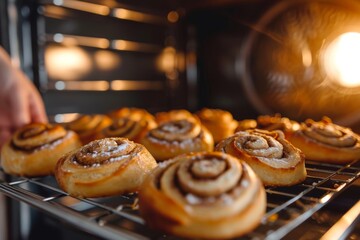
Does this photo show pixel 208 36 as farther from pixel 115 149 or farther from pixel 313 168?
pixel 115 149

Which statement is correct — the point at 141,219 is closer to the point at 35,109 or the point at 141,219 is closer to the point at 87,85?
the point at 35,109

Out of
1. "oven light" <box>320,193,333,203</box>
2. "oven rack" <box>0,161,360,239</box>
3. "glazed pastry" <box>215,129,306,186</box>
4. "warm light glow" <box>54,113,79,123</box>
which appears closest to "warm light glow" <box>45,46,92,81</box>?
"warm light glow" <box>54,113,79,123</box>

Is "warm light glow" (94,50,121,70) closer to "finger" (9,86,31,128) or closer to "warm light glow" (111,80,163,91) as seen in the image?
"warm light glow" (111,80,163,91)

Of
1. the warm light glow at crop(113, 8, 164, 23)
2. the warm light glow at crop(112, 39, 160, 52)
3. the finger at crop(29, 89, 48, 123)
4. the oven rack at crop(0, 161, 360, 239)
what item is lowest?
Result: the oven rack at crop(0, 161, 360, 239)

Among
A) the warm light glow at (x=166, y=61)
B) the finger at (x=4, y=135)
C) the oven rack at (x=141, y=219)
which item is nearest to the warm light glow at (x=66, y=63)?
the finger at (x=4, y=135)

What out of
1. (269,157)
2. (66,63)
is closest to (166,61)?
(66,63)

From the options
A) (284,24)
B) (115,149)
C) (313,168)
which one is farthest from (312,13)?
(115,149)
